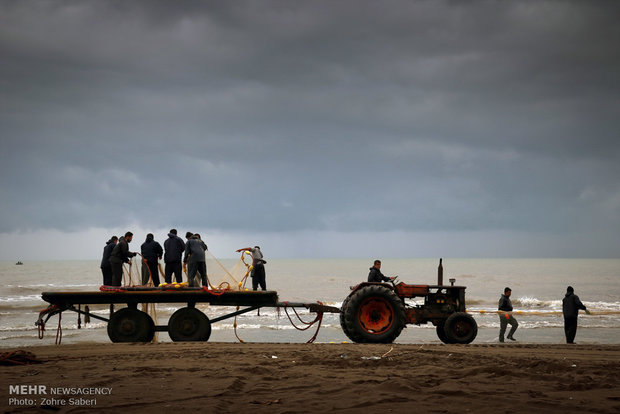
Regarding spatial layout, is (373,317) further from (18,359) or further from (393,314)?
(18,359)

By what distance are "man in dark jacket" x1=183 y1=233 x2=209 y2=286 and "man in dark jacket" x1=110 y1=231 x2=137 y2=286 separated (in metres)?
1.47

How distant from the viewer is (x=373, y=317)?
12.6m

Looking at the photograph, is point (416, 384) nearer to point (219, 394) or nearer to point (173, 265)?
point (219, 394)

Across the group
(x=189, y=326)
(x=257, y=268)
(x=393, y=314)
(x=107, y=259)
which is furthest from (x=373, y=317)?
(x=107, y=259)

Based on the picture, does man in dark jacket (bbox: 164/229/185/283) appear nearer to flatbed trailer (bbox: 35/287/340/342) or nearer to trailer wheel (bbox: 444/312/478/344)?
flatbed trailer (bbox: 35/287/340/342)

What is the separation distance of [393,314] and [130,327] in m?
6.24

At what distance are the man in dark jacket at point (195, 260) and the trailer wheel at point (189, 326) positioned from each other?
75 cm

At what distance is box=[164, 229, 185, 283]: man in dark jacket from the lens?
14.2 meters

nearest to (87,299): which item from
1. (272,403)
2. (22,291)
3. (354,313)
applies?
(354,313)

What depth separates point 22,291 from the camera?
48.6 metres

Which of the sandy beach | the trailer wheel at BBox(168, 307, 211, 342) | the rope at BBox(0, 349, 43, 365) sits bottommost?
the sandy beach

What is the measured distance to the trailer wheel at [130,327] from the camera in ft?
42.9

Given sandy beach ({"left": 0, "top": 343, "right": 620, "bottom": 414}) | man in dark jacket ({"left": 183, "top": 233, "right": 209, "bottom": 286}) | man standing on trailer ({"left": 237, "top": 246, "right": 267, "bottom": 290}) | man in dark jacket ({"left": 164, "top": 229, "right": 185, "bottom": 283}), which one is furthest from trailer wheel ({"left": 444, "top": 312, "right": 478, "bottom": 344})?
man in dark jacket ({"left": 164, "top": 229, "right": 185, "bottom": 283})

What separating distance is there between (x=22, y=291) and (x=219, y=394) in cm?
4798
